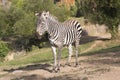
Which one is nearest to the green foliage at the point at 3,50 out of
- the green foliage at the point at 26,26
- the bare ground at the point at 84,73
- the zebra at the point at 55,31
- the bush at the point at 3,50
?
the bush at the point at 3,50

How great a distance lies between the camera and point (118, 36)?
3709 centimetres

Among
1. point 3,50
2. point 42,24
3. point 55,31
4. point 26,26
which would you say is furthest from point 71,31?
point 26,26

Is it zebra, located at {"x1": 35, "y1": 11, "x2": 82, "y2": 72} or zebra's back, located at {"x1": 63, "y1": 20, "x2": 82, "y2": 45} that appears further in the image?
zebra's back, located at {"x1": 63, "y1": 20, "x2": 82, "y2": 45}

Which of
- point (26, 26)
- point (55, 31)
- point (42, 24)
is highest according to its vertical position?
point (42, 24)

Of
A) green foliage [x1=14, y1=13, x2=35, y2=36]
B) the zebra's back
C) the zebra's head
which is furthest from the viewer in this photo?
green foliage [x1=14, y1=13, x2=35, y2=36]

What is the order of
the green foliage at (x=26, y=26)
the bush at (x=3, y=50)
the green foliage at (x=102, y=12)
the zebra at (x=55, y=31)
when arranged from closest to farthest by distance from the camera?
1. the zebra at (x=55, y=31)
2. the green foliage at (x=102, y=12)
3. the bush at (x=3, y=50)
4. the green foliage at (x=26, y=26)

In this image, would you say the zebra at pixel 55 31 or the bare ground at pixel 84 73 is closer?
the bare ground at pixel 84 73

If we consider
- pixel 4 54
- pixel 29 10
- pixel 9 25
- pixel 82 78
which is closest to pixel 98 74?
pixel 82 78

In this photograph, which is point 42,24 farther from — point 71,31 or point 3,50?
point 3,50

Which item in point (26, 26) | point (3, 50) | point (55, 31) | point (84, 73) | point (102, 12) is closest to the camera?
point (84, 73)

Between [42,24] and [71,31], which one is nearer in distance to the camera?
[42,24]

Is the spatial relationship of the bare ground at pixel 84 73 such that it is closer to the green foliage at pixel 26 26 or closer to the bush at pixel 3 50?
the bush at pixel 3 50

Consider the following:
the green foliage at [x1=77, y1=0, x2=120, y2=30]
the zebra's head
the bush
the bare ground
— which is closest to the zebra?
the zebra's head

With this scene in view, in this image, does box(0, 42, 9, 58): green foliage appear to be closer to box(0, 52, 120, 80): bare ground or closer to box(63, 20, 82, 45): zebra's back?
box(0, 52, 120, 80): bare ground
